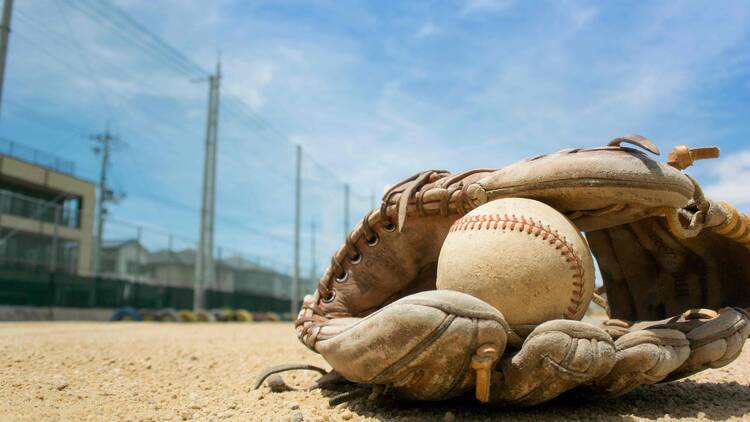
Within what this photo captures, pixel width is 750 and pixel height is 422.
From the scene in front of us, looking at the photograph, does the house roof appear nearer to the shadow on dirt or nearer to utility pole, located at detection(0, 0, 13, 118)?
utility pole, located at detection(0, 0, 13, 118)

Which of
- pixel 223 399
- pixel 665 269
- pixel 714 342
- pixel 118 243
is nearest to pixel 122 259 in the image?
pixel 118 243

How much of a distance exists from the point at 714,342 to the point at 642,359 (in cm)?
49

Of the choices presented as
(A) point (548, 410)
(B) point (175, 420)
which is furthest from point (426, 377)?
(B) point (175, 420)

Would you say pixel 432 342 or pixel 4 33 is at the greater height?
pixel 4 33

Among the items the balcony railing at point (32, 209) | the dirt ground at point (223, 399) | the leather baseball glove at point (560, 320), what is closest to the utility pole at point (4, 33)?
the dirt ground at point (223, 399)

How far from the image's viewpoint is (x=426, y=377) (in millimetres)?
2107

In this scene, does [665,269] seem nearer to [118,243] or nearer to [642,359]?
[642,359]

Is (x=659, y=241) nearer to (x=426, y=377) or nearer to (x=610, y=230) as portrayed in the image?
(x=610, y=230)

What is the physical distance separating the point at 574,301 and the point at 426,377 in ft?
2.41

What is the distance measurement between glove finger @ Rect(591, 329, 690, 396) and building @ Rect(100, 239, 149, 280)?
21.6 meters

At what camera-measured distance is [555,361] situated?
6.73 feet

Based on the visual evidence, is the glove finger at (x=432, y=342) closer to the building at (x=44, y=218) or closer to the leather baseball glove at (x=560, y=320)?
the leather baseball glove at (x=560, y=320)

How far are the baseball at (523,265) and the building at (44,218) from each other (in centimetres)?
1821

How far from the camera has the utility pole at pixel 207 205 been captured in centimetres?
1816
